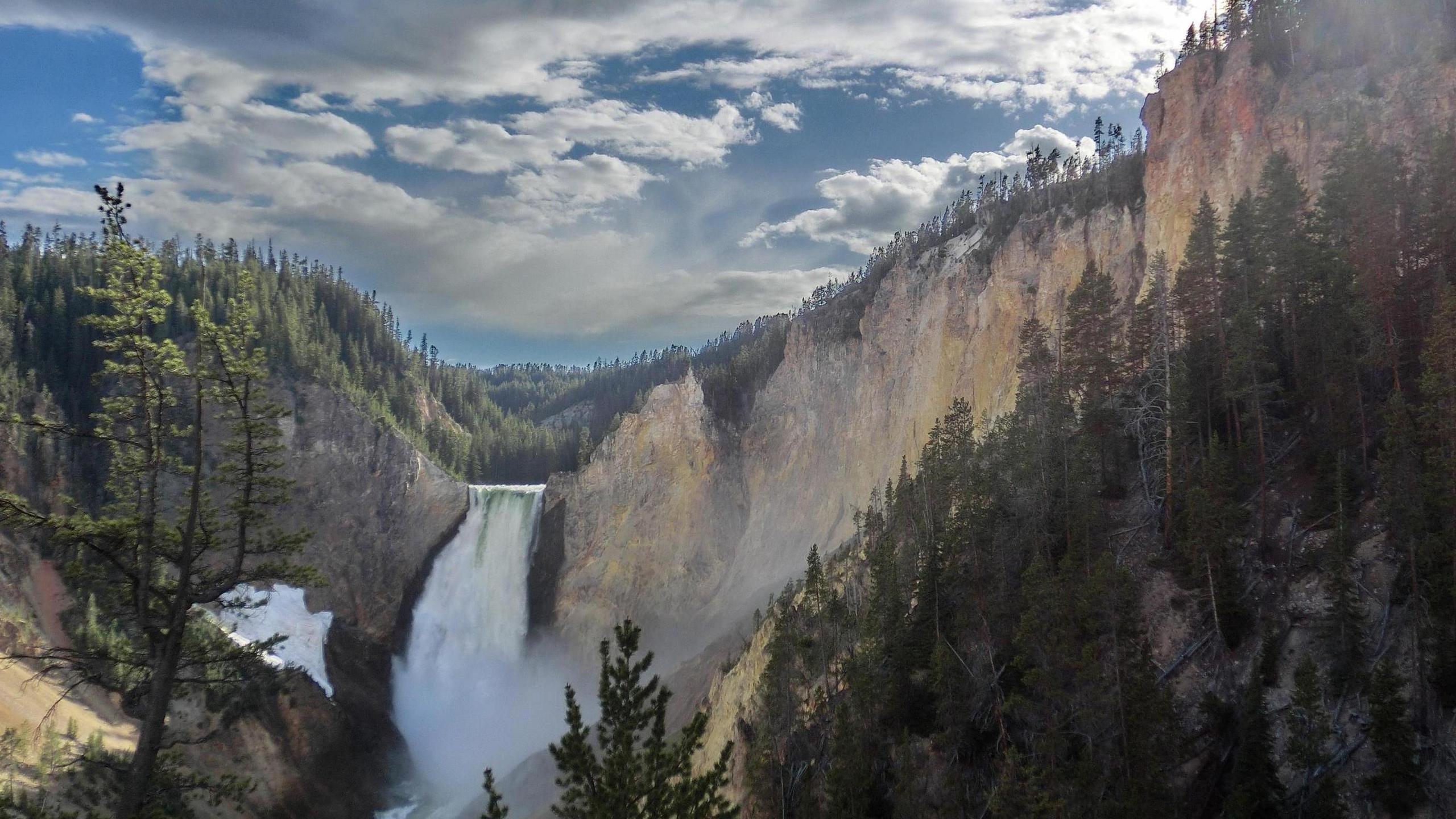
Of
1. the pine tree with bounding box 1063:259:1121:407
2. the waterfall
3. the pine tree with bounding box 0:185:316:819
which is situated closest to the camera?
the pine tree with bounding box 0:185:316:819

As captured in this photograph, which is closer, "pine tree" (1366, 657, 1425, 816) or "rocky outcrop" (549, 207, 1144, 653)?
"pine tree" (1366, 657, 1425, 816)

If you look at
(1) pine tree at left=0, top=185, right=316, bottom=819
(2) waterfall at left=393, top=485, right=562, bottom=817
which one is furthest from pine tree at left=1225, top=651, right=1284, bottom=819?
(2) waterfall at left=393, top=485, right=562, bottom=817

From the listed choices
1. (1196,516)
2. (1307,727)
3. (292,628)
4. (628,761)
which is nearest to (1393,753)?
(1307,727)

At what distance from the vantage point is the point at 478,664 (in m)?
63.4

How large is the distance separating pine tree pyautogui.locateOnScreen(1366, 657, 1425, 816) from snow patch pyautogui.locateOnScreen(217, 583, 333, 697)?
4945 cm

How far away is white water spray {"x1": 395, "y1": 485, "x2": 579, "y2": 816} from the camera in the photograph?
56250mm

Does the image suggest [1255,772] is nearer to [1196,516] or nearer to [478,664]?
[1196,516]

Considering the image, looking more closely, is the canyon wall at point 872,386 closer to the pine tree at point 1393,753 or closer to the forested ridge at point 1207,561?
the forested ridge at point 1207,561

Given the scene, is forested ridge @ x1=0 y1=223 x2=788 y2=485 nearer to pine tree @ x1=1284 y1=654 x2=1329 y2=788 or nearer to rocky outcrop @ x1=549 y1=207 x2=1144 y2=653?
rocky outcrop @ x1=549 y1=207 x2=1144 y2=653

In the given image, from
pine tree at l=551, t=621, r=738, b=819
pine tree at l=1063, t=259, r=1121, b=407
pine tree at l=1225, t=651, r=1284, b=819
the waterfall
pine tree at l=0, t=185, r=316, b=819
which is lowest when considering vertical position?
the waterfall

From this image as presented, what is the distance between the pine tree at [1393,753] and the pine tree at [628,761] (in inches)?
498

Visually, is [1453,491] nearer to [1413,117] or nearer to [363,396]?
[1413,117]

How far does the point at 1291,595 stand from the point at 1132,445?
10007 millimetres

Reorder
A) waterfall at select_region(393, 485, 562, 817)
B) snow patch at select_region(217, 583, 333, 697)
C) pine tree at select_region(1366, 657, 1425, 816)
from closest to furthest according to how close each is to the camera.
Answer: pine tree at select_region(1366, 657, 1425, 816) → snow patch at select_region(217, 583, 333, 697) → waterfall at select_region(393, 485, 562, 817)
